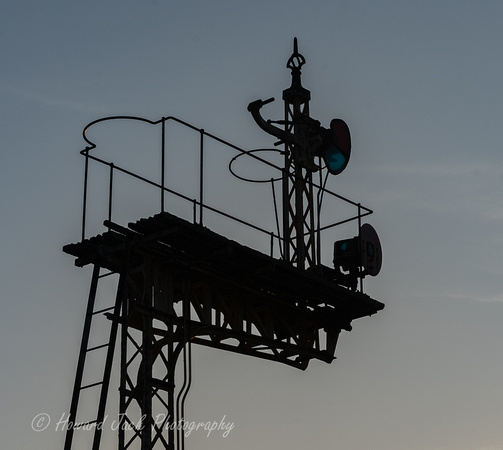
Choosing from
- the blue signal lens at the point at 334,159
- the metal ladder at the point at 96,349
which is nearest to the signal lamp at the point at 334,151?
the blue signal lens at the point at 334,159

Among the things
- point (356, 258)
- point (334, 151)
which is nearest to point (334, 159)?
point (334, 151)

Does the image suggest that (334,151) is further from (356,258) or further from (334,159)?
(356,258)

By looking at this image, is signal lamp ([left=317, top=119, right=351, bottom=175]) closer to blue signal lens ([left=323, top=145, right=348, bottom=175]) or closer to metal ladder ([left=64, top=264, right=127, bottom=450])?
blue signal lens ([left=323, top=145, right=348, bottom=175])

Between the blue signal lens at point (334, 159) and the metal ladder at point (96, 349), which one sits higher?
the blue signal lens at point (334, 159)

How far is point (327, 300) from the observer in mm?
25234

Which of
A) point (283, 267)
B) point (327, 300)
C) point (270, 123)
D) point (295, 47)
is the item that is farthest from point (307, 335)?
point (295, 47)

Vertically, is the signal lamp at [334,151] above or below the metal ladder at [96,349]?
above

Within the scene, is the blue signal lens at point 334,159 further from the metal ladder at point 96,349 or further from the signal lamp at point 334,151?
the metal ladder at point 96,349

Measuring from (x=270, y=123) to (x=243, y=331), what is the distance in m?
4.81

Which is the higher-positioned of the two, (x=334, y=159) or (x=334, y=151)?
(x=334, y=151)

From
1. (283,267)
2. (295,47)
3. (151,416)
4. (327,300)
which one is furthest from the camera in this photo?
(295,47)

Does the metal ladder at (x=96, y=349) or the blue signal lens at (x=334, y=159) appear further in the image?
the blue signal lens at (x=334, y=159)

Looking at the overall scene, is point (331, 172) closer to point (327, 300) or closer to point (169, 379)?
point (327, 300)

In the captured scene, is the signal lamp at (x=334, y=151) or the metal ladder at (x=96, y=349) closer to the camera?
the metal ladder at (x=96, y=349)
